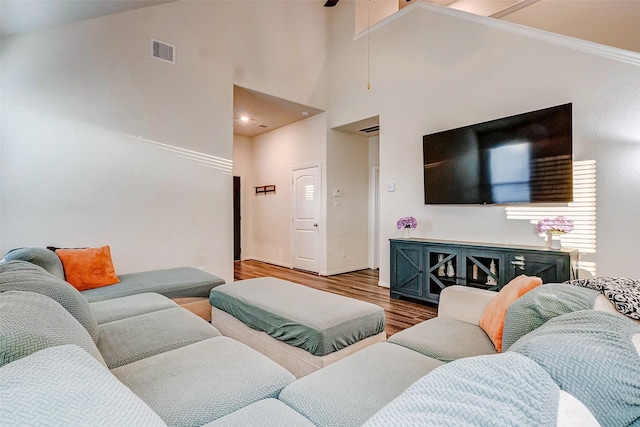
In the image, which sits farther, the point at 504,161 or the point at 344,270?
the point at 344,270

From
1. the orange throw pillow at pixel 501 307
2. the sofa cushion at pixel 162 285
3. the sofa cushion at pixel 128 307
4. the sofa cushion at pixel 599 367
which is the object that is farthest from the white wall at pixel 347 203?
the sofa cushion at pixel 599 367

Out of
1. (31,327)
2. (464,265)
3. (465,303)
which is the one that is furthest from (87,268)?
(464,265)

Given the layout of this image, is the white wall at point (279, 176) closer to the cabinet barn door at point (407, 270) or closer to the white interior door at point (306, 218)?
the white interior door at point (306, 218)

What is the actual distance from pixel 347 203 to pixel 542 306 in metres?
4.62

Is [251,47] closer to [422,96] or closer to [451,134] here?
[422,96]

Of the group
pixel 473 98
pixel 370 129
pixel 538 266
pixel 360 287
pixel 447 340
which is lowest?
pixel 360 287

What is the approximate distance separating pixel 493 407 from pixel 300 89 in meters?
5.23

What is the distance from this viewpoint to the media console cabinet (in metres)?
2.82

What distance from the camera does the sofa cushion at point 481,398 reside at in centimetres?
47

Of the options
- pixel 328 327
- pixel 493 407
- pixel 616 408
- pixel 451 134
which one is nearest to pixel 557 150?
pixel 451 134

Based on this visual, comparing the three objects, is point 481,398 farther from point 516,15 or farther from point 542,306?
point 516,15

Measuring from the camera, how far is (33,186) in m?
3.02

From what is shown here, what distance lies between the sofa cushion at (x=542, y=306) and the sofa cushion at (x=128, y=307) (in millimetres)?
2094

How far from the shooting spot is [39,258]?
227cm
